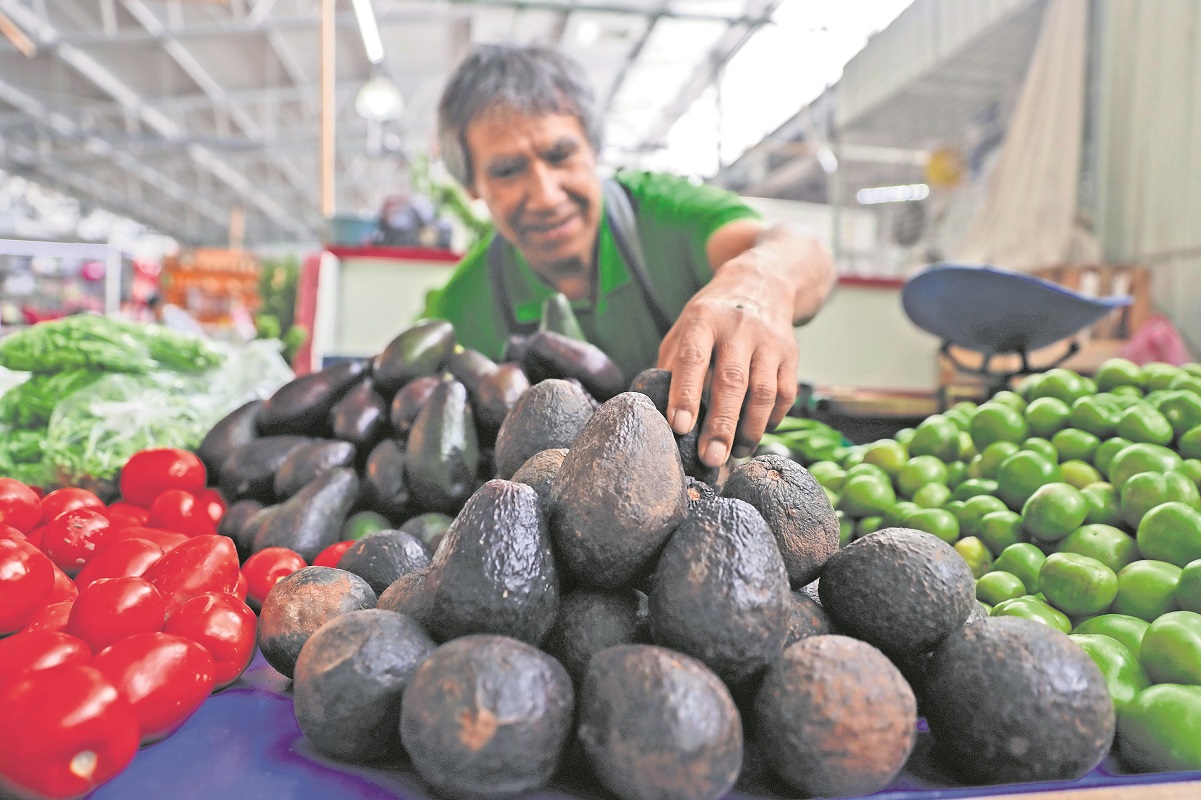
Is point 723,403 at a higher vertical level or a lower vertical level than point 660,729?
higher

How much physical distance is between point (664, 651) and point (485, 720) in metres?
→ 0.16

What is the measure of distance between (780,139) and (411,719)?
13548 millimetres

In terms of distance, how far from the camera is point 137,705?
26.9 inches

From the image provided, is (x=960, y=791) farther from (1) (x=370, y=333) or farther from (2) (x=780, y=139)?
(2) (x=780, y=139)

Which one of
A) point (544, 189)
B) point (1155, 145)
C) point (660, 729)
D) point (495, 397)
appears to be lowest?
point (660, 729)

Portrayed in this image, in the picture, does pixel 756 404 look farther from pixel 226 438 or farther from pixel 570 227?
pixel 570 227

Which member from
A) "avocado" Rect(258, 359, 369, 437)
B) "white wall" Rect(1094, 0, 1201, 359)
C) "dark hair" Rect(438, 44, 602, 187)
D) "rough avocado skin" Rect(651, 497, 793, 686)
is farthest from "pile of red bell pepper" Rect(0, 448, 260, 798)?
"white wall" Rect(1094, 0, 1201, 359)

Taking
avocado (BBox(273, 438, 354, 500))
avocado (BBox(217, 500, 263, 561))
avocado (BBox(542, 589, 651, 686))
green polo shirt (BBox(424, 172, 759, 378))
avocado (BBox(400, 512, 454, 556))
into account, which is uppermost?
green polo shirt (BBox(424, 172, 759, 378))

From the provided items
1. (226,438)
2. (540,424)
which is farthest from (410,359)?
(540,424)

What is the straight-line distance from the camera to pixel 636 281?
102 inches

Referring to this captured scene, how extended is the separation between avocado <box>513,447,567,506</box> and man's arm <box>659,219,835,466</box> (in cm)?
18

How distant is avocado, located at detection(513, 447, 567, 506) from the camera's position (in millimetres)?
828

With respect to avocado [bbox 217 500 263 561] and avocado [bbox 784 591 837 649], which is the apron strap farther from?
avocado [bbox 784 591 837 649]

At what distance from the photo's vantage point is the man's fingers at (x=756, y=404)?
3.66 feet
